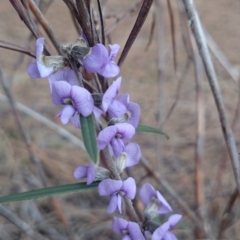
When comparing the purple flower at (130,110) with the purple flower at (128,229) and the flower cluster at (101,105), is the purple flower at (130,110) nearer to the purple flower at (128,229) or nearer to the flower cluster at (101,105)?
the flower cluster at (101,105)

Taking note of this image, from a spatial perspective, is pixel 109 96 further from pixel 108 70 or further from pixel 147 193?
pixel 147 193

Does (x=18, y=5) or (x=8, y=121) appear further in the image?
(x=8, y=121)

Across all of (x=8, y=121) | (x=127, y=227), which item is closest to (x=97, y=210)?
(x=8, y=121)

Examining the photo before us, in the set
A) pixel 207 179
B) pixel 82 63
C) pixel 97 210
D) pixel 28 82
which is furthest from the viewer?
pixel 28 82

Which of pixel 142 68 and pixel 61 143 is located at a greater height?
pixel 142 68

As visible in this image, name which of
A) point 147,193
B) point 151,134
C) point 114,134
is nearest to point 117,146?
point 114,134

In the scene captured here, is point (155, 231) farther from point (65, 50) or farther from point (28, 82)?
point (28, 82)
